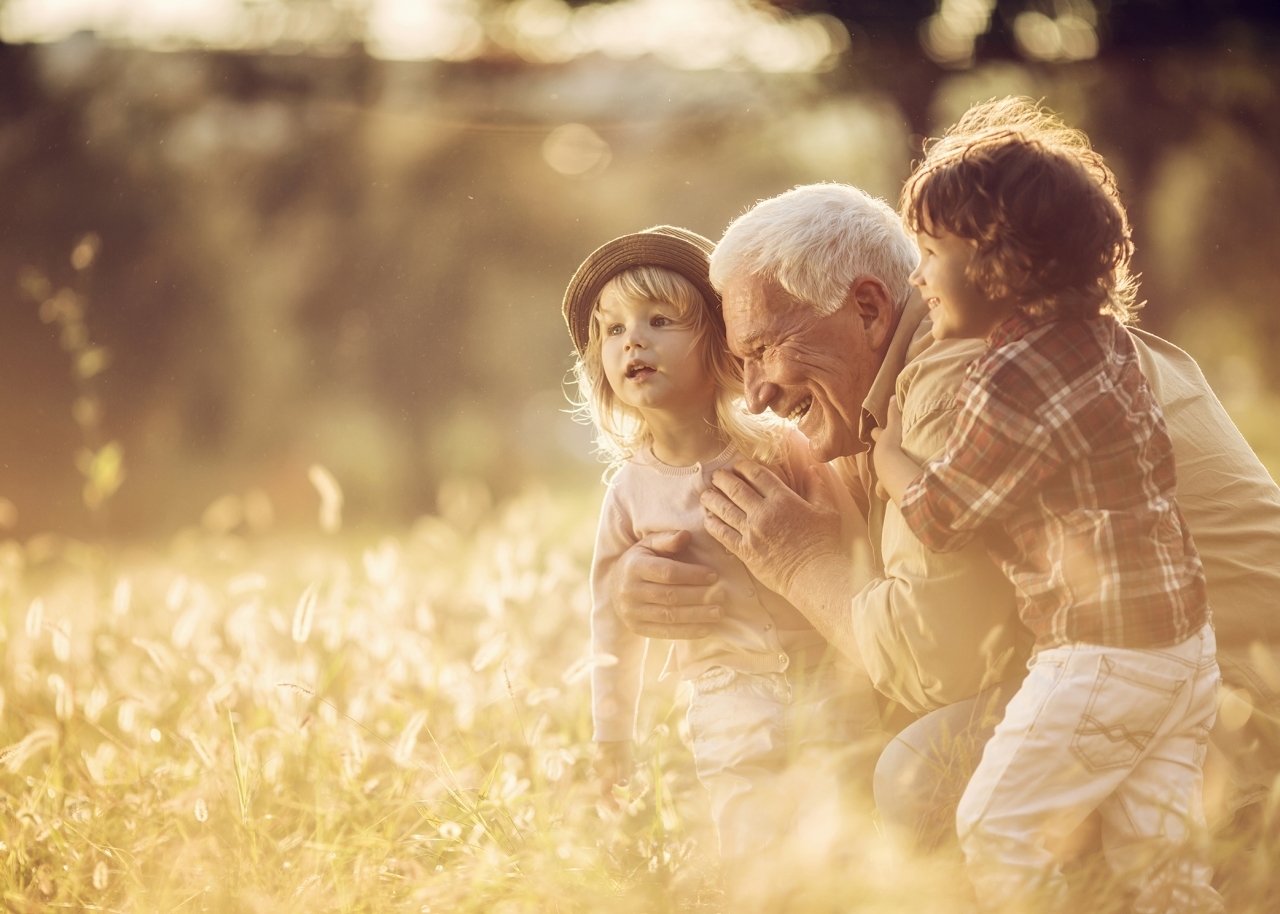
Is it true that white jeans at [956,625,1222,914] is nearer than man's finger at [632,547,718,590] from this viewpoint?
Yes

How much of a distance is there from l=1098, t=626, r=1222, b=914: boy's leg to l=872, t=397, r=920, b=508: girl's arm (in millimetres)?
572

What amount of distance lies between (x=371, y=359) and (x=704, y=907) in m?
10.7

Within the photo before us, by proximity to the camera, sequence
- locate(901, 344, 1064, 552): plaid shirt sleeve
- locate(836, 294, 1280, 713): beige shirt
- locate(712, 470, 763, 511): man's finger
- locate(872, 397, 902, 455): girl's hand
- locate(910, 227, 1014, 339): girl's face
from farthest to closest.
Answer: locate(712, 470, 763, 511): man's finger, locate(872, 397, 902, 455): girl's hand, locate(836, 294, 1280, 713): beige shirt, locate(910, 227, 1014, 339): girl's face, locate(901, 344, 1064, 552): plaid shirt sleeve

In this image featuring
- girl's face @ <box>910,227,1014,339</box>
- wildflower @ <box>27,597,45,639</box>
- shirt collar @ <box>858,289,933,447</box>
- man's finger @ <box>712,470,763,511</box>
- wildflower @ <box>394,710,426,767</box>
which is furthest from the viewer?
wildflower @ <box>27,597,45,639</box>

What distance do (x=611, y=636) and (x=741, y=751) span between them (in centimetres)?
56

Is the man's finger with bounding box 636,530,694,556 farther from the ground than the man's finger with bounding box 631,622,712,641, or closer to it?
farther from the ground

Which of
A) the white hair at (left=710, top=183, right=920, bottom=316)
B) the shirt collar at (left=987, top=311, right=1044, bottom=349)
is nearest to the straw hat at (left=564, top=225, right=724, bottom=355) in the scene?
the white hair at (left=710, top=183, right=920, bottom=316)

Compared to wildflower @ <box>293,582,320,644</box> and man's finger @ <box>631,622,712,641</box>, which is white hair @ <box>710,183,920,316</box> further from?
wildflower @ <box>293,582,320,644</box>

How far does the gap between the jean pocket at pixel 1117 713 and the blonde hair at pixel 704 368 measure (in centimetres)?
118

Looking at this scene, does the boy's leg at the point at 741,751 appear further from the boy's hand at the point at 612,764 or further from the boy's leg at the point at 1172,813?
the boy's leg at the point at 1172,813

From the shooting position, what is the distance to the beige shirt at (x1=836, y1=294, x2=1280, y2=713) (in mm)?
2387

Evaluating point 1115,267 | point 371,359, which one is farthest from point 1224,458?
point 371,359

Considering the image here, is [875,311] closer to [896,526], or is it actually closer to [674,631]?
[896,526]

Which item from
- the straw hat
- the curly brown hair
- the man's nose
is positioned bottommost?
the man's nose
